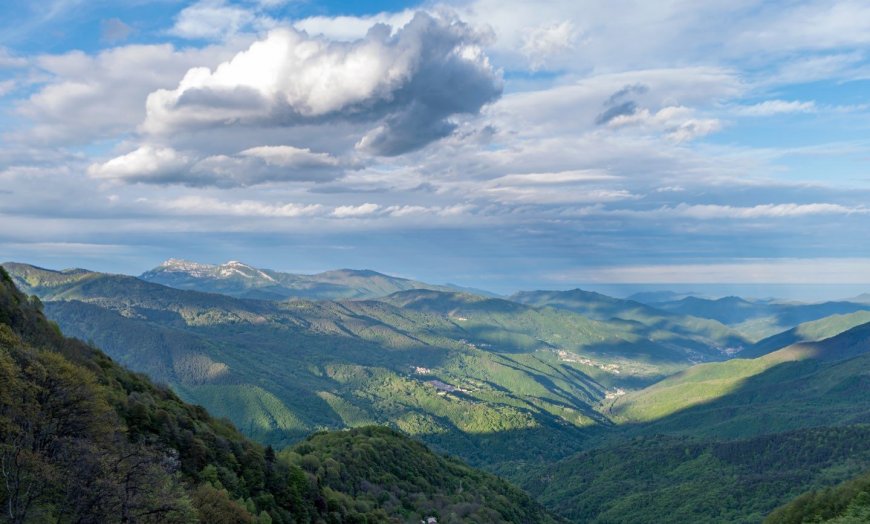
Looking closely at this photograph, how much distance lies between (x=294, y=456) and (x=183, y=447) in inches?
2389

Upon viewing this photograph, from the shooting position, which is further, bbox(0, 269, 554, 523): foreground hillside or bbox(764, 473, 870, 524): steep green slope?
bbox(764, 473, 870, 524): steep green slope

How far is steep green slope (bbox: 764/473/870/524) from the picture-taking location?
420ft

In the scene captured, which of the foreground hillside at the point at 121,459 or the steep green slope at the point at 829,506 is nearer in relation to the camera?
the foreground hillside at the point at 121,459

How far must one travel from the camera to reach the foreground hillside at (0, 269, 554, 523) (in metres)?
43.4

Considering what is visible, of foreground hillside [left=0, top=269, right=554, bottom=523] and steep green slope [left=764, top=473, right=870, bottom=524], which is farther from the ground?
foreground hillside [left=0, top=269, right=554, bottom=523]

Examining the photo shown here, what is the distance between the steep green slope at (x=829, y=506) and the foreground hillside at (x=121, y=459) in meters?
80.4

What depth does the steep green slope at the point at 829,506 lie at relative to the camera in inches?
5037

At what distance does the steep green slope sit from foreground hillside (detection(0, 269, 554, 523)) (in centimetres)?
8035

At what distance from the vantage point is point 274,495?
87.7 metres

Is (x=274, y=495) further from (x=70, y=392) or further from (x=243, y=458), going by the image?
(x=70, y=392)

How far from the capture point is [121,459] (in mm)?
47438

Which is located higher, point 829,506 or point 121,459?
point 121,459

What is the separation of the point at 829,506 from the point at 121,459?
15775 cm

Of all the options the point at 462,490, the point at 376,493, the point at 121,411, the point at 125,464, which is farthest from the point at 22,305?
the point at 462,490
